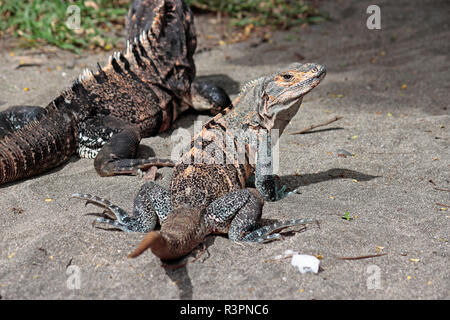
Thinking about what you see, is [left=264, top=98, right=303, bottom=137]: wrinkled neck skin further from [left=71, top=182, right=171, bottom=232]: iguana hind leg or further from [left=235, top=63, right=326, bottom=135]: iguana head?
[left=71, top=182, right=171, bottom=232]: iguana hind leg

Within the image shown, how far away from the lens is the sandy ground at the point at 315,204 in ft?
10.3

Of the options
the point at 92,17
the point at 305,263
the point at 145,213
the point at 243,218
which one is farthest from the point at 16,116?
the point at 305,263

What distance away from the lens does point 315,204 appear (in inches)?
161

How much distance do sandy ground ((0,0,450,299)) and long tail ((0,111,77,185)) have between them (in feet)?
0.39

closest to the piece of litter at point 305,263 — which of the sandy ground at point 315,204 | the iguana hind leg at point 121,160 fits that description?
the sandy ground at point 315,204

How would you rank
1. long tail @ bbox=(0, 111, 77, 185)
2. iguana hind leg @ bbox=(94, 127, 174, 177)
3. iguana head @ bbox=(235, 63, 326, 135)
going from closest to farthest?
1. iguana head @ bbox=(235, 63, 326, 135)
2. long tail @ bbox=(0, 111, 77, 185)
3. iguana hind leg @ bbox=(94, 127, 174, 177)

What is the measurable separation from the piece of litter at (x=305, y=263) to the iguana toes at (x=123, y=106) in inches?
79.2

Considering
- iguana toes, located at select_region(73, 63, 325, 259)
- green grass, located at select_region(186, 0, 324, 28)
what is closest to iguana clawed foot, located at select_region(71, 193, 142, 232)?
iguana toes, located at select_region(73, 63, 325, 259)

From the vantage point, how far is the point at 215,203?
359cm

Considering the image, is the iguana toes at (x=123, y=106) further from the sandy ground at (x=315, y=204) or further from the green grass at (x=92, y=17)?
the green grass at (x=92, y=17)

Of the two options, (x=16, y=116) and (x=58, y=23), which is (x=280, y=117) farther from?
(x=58, y=23)

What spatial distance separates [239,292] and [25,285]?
52.0 inches

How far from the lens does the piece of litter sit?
3.16 metres

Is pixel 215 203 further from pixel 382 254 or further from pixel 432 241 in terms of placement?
pixel 432 241
